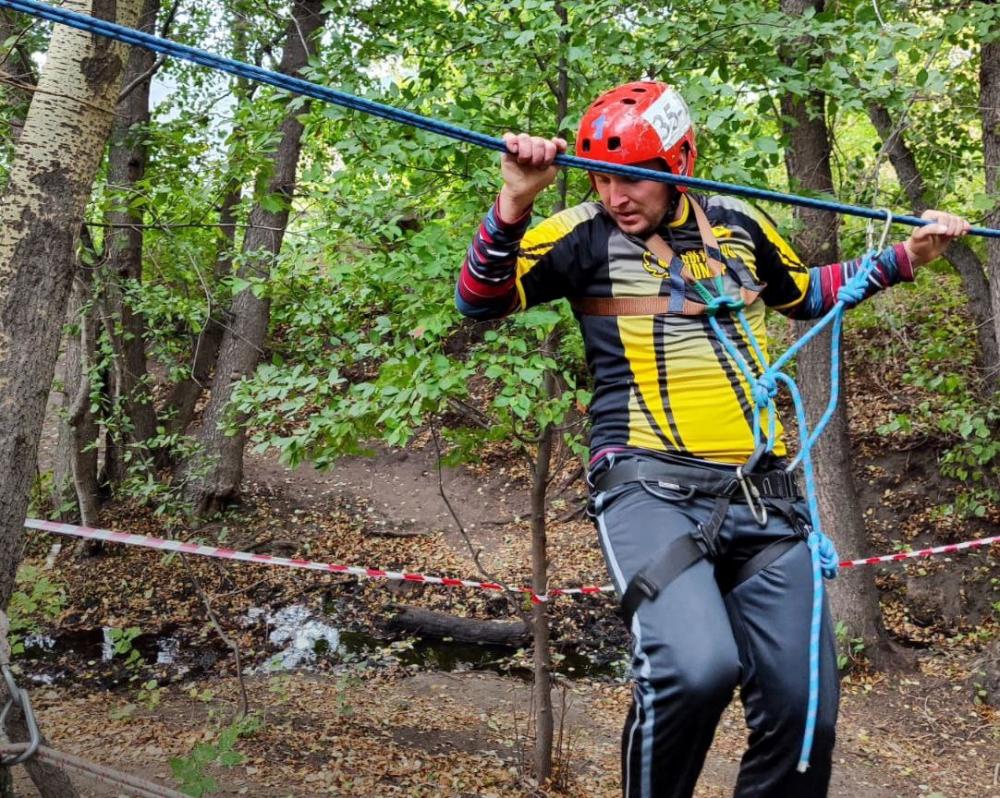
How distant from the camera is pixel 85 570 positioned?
884cm

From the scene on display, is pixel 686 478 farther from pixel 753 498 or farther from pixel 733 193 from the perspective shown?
pixel 733 193

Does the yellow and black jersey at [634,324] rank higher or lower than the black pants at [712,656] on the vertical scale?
higher

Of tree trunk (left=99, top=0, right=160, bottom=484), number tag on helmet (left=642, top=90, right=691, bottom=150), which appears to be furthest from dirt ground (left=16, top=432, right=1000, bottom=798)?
number tag on helmet (left=642, top=90, right=691, bottom=150)

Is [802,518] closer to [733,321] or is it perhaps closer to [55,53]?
[733,321]

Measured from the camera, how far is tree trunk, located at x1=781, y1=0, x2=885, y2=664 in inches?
256

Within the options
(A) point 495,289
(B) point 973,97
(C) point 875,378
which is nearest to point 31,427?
(A) point 495,289

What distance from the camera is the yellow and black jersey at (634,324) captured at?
7.38 feet

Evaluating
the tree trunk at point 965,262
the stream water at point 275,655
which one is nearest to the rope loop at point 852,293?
the tree trunk at point 965,262

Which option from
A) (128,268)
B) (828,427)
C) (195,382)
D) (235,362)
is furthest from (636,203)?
(235,362)

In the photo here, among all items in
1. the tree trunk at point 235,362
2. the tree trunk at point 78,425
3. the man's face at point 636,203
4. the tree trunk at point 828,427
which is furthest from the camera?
the tree trunk at point 235,362

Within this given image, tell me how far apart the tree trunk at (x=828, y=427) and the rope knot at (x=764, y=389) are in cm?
461

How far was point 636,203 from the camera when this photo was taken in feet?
7.79

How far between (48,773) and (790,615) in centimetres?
261

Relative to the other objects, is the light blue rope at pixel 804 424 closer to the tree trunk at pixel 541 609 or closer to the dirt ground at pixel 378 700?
the tree trunk at pixel 541 609
